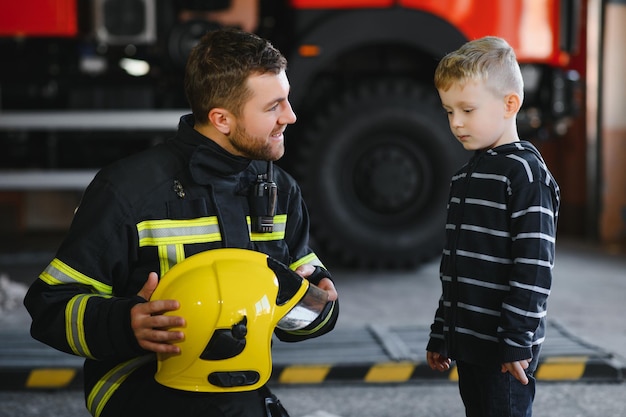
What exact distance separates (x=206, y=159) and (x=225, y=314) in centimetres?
42

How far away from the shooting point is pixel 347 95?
541 centimetres

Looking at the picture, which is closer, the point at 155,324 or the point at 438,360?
the point at 155,324

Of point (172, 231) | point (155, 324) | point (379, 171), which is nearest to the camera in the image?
point (155, 324)

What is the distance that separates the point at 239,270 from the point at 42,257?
193 inches

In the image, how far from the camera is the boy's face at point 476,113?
199 cm

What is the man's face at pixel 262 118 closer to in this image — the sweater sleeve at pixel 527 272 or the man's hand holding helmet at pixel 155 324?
the man's hand holding helmet at pixel 155 324

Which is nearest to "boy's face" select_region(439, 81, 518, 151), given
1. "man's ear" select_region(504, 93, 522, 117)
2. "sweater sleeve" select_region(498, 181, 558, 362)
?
"man's ear" select_region(504, 93, 522, 117)

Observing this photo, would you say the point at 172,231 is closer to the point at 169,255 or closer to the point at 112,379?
the point at 169,255

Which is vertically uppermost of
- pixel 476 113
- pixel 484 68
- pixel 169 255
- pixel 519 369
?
pixel 484 68

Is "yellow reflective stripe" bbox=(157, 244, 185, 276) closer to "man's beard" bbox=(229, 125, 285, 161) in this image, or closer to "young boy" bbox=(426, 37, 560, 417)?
"man's beard" bbox=(229, 125, 285, 161)

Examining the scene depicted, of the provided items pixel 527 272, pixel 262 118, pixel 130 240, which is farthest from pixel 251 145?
pixel 527 272

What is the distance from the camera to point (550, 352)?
337 cm

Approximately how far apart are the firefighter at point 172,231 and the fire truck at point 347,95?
3233 millimetres

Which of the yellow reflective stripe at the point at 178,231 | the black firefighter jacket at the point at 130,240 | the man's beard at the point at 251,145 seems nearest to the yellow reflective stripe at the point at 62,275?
the black firefighter jacket at the point at 130,240
